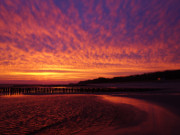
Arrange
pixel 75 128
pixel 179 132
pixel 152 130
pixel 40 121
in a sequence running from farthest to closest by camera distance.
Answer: pixel 40 121, pixel 75 128, pixel 152 130, pixel 179 132

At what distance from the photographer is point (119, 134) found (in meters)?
6.82

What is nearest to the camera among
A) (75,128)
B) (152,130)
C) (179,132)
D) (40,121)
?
(179,132)

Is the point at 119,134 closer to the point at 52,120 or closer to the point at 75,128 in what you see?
the point at 75,128

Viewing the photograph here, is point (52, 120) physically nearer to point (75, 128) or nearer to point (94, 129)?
point (75, 128)

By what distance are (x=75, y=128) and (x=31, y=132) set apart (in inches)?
84.4

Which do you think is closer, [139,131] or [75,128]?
[139,131]

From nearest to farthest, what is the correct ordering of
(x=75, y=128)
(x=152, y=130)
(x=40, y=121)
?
1. (x=152, y=130)
2. (x=75, y=128)
3. (x=40, y=121)

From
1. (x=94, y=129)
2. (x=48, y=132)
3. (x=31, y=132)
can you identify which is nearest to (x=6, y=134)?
(x=31, y=132)

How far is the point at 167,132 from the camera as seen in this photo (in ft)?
22.5

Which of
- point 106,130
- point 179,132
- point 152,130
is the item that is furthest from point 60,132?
point 179,132

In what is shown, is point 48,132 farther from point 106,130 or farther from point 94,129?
point 106,130

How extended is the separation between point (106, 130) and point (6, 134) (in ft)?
15.4

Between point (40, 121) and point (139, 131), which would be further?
point (40, 121)

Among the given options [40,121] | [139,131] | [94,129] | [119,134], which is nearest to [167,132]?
[139,131]
